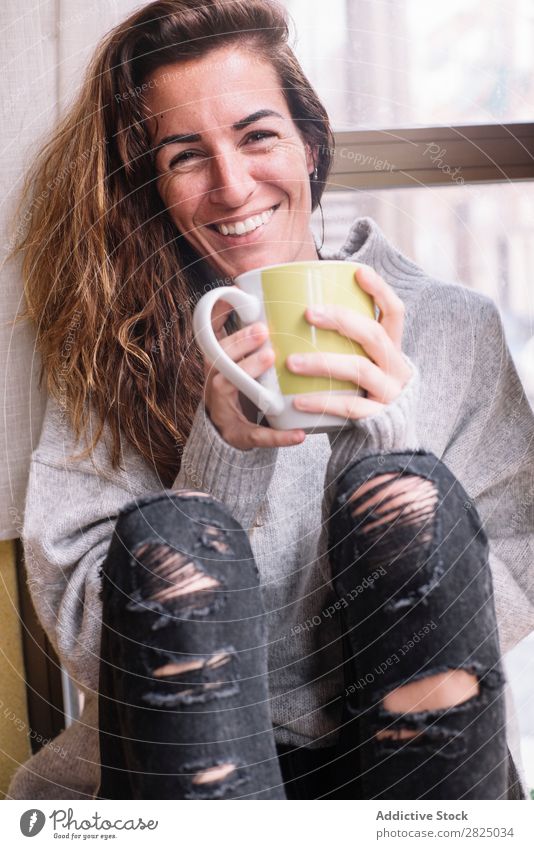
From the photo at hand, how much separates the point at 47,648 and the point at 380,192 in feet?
1.01

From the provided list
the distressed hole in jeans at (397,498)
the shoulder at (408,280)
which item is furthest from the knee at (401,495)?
the shoulder at (408,280)

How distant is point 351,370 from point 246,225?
114 mm

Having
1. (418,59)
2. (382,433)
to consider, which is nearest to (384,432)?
(382,433)

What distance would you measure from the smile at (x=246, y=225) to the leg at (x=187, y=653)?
0.15 m

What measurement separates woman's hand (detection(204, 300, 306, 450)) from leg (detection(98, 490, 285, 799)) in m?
0.04

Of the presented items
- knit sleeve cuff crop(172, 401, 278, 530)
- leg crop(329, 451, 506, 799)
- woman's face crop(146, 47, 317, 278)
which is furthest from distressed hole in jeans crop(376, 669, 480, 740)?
woman's face crop(146, 47, 317, 278)

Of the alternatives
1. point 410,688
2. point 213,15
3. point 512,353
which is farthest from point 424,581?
point 213,15

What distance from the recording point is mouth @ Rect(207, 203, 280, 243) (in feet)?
1.32

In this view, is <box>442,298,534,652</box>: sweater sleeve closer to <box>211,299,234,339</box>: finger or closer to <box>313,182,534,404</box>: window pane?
<box>313,182,534,404</box>: window pane

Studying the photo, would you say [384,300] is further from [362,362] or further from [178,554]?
[178,554]

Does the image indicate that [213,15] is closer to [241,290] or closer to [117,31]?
[117,31]

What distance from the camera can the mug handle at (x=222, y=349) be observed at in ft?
1.04

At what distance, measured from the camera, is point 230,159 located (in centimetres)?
39

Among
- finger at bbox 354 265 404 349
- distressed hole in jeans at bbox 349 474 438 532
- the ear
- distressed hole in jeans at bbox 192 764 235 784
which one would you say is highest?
the ear
